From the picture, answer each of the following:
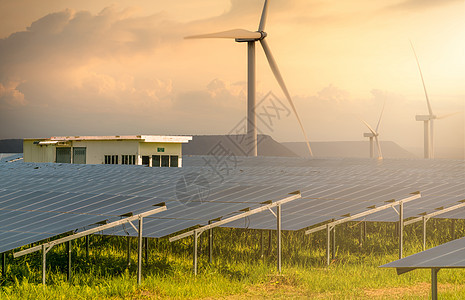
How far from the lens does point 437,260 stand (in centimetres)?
884

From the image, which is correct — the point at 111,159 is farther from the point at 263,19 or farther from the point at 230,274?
the point at 230,274

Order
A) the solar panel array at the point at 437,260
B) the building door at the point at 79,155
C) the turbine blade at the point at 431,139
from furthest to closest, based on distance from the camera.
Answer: the turbine blade at the point at 431,139
the building door at the point at 79,155
the solar panel array at the point at 437,260

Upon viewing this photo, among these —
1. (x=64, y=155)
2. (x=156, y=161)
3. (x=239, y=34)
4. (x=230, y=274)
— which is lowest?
(x=230, y=274)

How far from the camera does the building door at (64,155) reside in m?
70.7

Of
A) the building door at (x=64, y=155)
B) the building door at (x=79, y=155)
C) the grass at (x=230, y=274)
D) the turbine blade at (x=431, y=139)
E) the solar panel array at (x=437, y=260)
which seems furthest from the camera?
the turbine blade at (x=431, y=139)

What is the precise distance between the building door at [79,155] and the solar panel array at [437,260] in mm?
62613

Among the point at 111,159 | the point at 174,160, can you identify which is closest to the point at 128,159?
the point at 111,159

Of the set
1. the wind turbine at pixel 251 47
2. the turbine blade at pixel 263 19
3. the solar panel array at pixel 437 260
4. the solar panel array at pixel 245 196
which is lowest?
the solar panel array at pixel 245 196

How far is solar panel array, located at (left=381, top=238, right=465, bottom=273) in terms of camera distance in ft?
27.9

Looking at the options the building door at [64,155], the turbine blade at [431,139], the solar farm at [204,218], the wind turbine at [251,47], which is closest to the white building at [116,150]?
the building door at [64,155]

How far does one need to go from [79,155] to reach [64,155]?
2.71m

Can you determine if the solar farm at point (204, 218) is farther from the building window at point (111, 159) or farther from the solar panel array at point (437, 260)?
the building window at point (111, 159)

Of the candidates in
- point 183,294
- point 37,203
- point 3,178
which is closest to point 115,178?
point 3,178

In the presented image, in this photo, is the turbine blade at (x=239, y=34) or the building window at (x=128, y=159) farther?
the building window at (x=128, y=159)
